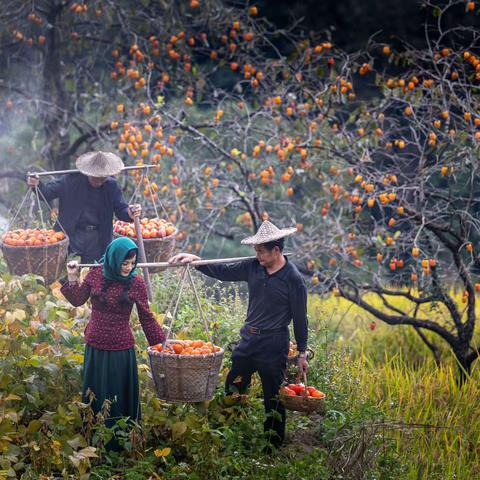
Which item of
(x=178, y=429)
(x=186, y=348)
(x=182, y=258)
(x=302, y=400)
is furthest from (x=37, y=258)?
(x=302, y=400)

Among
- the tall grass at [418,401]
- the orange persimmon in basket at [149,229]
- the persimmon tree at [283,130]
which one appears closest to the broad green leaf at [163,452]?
the tall grass at [418,401]

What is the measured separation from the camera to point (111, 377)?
5.08 m

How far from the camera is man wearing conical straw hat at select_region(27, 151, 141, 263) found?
6895mm

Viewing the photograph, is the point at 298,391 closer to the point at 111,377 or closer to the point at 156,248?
the point at 111,377

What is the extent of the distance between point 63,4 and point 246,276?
580cm

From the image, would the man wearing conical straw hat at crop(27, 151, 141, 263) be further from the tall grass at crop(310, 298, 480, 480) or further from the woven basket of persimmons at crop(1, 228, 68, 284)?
the tall grass at crop(310, 298, 480, 480)

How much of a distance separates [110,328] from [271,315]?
0.95m

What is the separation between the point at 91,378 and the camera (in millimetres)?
5098

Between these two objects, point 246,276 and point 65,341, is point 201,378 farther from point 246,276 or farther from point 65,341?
point 65,341

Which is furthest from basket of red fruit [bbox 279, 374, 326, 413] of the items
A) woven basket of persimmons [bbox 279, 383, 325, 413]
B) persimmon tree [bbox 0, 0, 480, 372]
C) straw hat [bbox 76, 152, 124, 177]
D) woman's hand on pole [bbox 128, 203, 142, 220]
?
persimmon tree [bbox 0, 0, 480, 372]

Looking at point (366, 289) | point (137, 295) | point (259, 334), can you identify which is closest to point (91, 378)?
point (137, 295)

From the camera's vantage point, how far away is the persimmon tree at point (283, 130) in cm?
841

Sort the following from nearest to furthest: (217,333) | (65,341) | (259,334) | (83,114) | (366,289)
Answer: (259,334) → (65,341) → (217,333) → (366,289) → (83,114)

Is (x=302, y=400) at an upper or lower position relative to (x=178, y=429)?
upper
